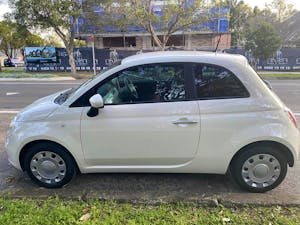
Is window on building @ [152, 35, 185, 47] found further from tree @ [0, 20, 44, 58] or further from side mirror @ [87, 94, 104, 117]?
side mirror @ [87, 94, 104, 117]

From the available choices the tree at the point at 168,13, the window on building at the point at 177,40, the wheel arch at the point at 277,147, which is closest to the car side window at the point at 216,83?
the wheel arch at the point at 277,147

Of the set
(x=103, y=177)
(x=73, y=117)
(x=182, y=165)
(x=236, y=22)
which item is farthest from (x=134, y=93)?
(x=236, y=22)

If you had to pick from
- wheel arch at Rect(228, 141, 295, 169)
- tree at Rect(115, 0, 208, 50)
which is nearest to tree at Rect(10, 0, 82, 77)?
tree at Rect(115, 0, 208, 50)

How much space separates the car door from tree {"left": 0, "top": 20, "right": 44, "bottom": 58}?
1894 cm

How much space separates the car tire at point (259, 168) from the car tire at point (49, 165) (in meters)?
2.01

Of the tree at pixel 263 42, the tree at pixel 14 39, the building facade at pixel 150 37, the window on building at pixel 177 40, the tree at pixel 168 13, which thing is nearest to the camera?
the tree at pixel 168 13

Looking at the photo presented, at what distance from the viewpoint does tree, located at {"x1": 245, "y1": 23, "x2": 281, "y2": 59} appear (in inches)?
887

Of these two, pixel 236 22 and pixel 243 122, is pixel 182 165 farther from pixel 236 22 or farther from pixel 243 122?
pixel 236 22

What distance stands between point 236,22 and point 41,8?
34.3 meters

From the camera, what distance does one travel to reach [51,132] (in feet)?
10.4

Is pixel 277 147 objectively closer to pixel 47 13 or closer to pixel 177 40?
pixel 47 13

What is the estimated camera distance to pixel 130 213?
286cm

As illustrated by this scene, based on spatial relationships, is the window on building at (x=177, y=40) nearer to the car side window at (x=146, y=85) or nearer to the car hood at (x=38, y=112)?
the car side window at (x=146, y=85)

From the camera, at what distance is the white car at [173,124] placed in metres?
3.06
